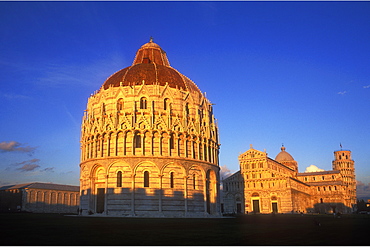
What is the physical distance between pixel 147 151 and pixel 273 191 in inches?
2083

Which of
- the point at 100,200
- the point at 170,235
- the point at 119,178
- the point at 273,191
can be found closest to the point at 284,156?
the point at 273,191

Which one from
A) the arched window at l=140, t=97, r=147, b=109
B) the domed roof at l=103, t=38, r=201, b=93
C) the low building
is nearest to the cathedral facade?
the domed roof at l=103, t=38, r=201, b=93

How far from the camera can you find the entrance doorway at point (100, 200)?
45875mm

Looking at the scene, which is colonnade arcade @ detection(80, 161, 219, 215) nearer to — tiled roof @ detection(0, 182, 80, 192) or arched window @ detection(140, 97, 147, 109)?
arched window @ detection(140, 97, 147, 109)

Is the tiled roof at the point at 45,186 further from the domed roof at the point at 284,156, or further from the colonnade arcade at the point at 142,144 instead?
the domed roof at the point at 284,156

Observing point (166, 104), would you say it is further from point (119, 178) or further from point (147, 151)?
point (119, 178)

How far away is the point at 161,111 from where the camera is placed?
47844 mm

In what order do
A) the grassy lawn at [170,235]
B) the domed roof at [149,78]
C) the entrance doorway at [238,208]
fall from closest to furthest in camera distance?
the grassy lawn at [170,235], the domed roof at [149,78], the entrance doorway at [238,208]

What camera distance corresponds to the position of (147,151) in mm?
45156

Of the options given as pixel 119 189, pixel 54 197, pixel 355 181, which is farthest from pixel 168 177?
pixel 355 181

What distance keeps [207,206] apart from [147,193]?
35.8 feet

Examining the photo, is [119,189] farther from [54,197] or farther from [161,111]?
[54,197]

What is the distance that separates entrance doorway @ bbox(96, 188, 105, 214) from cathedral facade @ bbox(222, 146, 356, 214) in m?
52.1

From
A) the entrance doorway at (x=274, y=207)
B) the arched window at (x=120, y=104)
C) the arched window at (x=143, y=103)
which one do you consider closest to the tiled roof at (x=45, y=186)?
the arched window at (x=120, y=104)
